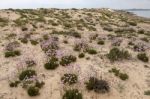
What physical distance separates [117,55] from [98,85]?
526 cm

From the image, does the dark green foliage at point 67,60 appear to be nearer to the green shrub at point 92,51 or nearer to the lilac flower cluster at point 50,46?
the lilac flower cluster at point 50,46

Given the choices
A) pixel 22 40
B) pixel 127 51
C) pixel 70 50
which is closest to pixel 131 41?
pixel 127 51

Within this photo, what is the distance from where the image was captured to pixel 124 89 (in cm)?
1673

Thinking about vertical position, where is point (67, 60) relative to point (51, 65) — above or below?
above

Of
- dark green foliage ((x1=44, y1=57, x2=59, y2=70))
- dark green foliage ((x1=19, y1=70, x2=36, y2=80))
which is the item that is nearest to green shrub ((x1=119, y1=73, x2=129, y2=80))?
dark green foliage ((x1=44, y1=57, x2=59, y2=70))

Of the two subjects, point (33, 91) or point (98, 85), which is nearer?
point (33, 91)

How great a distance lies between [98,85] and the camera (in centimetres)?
1642

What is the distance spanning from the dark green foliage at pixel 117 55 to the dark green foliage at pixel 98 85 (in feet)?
13.8

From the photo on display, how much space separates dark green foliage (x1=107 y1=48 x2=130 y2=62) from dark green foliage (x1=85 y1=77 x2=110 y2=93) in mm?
4213

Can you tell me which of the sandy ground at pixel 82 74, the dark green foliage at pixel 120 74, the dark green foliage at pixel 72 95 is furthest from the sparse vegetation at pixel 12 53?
the dark green foliage at pixel 120 74

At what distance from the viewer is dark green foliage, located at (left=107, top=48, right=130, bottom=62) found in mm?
20683

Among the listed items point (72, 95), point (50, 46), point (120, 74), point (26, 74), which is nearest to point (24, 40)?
point (50, 46)

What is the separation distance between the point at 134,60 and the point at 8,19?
71.5 ft

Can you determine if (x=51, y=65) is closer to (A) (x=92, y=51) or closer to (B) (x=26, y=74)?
(B) (x=26, y=74)
